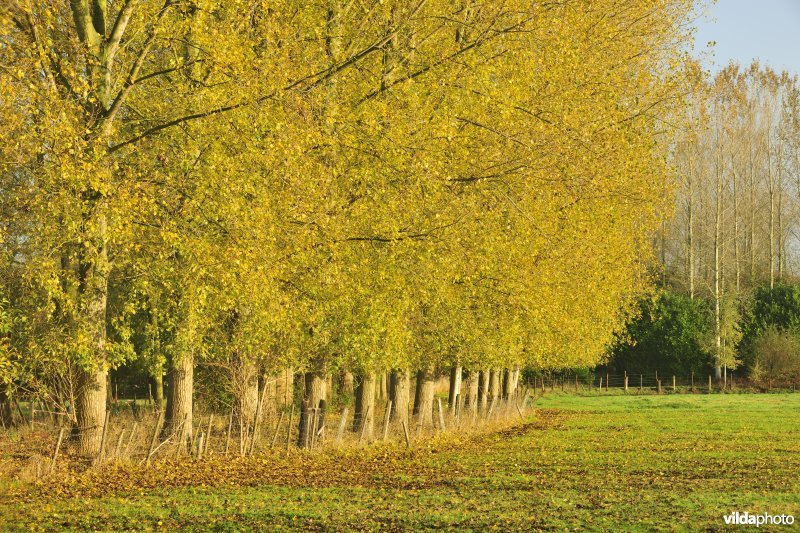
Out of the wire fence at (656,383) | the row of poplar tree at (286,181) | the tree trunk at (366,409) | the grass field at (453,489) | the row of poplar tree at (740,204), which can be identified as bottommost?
the grass field at (453,489)

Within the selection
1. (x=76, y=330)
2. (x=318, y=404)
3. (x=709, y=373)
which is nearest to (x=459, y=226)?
(x=318, y=404)

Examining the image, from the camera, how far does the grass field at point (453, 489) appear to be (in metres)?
15.1

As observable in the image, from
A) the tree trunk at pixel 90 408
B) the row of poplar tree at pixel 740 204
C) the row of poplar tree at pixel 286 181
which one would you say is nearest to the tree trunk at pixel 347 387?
the row of poplar tree at pixel 286 181

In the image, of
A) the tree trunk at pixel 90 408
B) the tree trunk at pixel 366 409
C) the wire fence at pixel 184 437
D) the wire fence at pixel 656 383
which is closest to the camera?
the wire fence at pixel 184 437

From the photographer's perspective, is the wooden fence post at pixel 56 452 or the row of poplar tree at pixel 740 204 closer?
the wooden fence post at pixel 56 452

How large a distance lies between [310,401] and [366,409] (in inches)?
70.3

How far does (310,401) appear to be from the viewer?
28.3 meters

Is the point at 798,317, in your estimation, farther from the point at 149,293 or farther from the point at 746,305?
the point at 149,293

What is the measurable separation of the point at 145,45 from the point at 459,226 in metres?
9.15

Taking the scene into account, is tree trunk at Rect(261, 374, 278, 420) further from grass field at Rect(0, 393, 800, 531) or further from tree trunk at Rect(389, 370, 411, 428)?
tree trunk at Rect(389, 370, 411, 428)

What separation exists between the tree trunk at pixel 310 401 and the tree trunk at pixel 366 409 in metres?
1.32

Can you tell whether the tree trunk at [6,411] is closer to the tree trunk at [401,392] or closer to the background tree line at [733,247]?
the tree trunk at [401,392]

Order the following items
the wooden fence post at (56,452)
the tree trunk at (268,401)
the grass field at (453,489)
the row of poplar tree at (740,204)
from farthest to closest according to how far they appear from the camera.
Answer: the row of poplar tree at (740,204), the tree trunk at (268,401), the wooden fence post at (56,452), the grass field at (453,489)

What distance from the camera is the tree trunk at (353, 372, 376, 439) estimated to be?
92.2 ft
